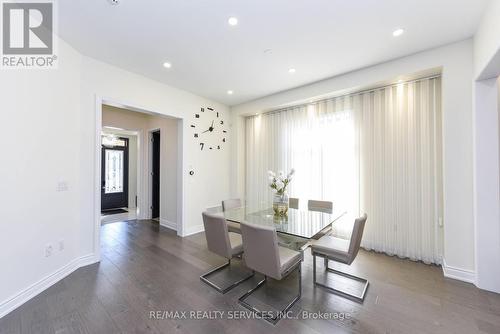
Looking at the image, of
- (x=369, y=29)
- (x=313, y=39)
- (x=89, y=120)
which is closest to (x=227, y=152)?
(x=89, y=120)

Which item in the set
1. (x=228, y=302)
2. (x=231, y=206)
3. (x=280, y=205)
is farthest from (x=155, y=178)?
(x=228, y=302)

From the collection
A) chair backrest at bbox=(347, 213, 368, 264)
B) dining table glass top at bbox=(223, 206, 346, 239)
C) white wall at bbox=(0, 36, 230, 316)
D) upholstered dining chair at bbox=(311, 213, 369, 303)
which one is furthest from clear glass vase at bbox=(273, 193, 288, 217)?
white wall at bbox=(0, 36, 230, 316)

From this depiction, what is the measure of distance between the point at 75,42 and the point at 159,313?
11.0 feet

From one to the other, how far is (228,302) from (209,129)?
11.6 ft

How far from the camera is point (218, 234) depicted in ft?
7.61

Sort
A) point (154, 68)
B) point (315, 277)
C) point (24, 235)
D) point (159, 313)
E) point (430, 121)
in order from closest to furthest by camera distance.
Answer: point (159, 313)
point (24, 235)
point (315, 277)
point (430, 121)
point (154, 68)

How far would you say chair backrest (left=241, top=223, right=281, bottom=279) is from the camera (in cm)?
Result: 181

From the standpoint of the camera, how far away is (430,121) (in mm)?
2859

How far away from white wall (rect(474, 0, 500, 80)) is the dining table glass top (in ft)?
7.00

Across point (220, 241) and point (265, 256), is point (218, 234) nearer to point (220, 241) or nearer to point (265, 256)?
point (220, 241)

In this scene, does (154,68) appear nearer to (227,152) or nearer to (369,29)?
(227,152)

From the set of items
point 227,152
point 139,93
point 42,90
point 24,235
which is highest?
point 139,93

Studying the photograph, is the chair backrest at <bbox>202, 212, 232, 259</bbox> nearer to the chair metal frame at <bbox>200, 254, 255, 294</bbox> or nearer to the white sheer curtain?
the chair metal frame at <bbox>200, 254, 255, 294</bbox>

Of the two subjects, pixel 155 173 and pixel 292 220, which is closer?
pixel 292 220
